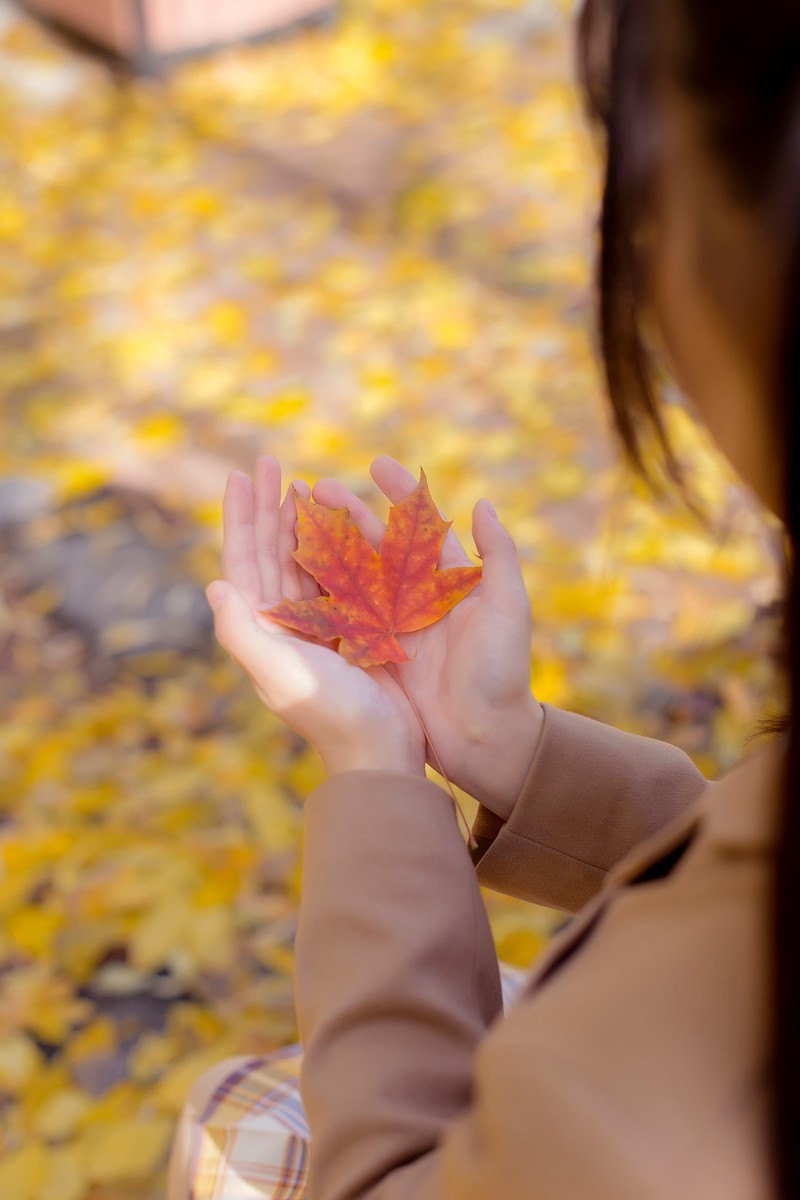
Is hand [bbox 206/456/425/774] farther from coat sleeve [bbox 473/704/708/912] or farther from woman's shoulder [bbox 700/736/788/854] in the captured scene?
woman's shoulder [bbox 700/736/788/854]

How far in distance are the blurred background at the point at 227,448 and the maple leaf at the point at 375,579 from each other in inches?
11.4

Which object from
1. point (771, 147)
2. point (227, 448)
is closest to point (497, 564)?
point (771, 147)

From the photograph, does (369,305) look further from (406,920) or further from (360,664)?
(406,920)

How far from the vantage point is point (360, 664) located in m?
1.02

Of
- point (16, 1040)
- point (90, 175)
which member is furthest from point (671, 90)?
point (90, 175)

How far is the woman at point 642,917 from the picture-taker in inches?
19.9

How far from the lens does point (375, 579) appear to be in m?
1.08

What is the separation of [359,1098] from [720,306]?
53cm

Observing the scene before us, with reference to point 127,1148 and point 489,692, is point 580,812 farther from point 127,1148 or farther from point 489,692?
point 127,1148

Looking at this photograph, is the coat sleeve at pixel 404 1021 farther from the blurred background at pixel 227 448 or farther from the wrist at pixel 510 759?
the blurred background at pixel 227 448

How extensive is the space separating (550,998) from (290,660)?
0.48 meters

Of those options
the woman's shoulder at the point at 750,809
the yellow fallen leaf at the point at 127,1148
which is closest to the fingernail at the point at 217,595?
the woman's shoulder at the point at 750,809

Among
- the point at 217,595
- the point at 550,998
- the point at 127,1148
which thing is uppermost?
the point at 550,998

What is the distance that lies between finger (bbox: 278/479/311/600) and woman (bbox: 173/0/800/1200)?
0.28 meters
